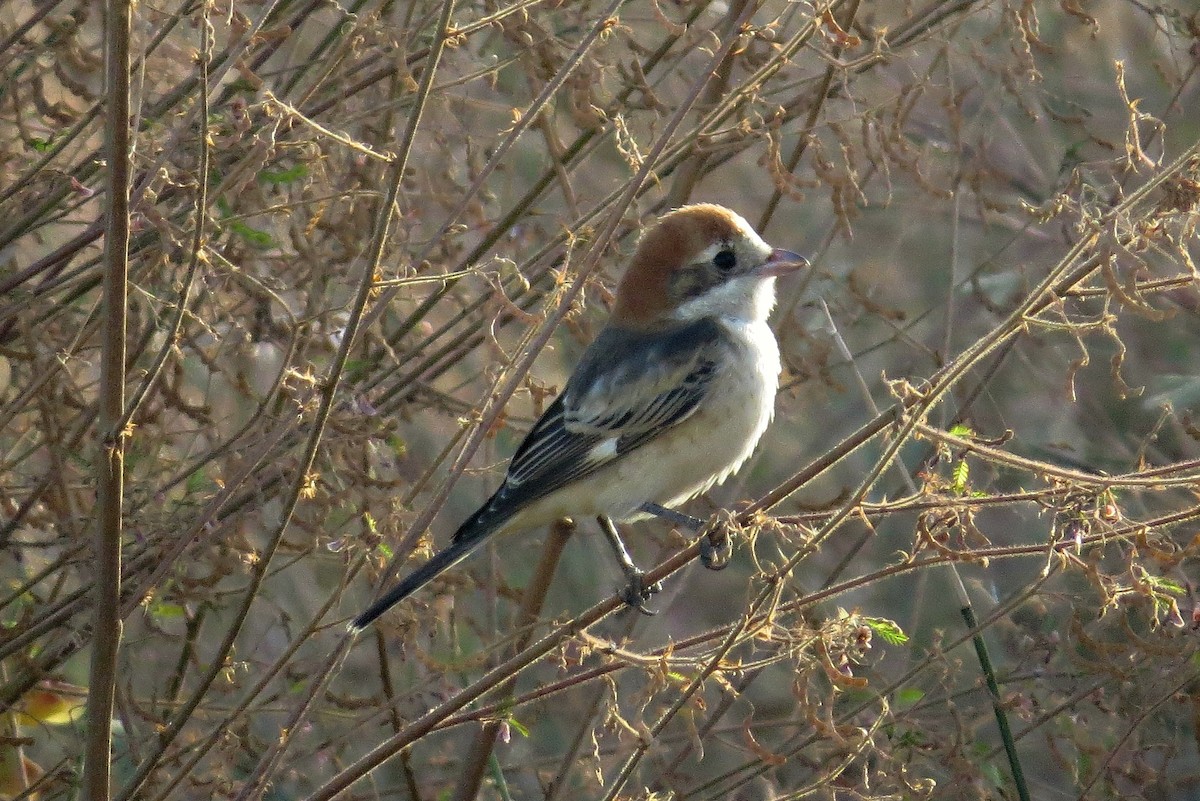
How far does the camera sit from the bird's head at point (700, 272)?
4328 mm

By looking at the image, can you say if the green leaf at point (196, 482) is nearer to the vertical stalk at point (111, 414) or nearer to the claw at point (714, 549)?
the vertical stalk at point (111, 414)

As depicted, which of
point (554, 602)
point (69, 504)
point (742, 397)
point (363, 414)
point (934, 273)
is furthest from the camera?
point (934, 273)

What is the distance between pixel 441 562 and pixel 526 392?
2.84ft

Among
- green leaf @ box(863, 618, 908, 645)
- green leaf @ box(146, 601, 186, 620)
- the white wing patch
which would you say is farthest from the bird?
green leaf @ box(863, 618, 908, 645)

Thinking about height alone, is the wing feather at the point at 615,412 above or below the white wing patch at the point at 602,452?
above

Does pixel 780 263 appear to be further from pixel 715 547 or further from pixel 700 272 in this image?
pixel 715 547

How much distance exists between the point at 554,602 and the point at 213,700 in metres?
1.89

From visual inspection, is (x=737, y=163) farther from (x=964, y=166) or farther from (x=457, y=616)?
(x=457, y=616)

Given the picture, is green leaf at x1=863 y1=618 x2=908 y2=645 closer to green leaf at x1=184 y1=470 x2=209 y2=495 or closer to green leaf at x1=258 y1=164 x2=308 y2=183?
green leaf at x1=258 y1=164 x2=308 y2=183

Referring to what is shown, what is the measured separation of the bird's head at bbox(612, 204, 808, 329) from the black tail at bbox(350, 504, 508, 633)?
984 millimetres

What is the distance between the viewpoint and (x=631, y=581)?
3.73 meters

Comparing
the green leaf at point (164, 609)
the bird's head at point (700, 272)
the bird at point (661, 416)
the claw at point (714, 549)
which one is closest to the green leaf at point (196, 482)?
the green leaf at point (164, 609)

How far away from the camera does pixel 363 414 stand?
3.14 meters

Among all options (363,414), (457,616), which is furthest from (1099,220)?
(457,616)
